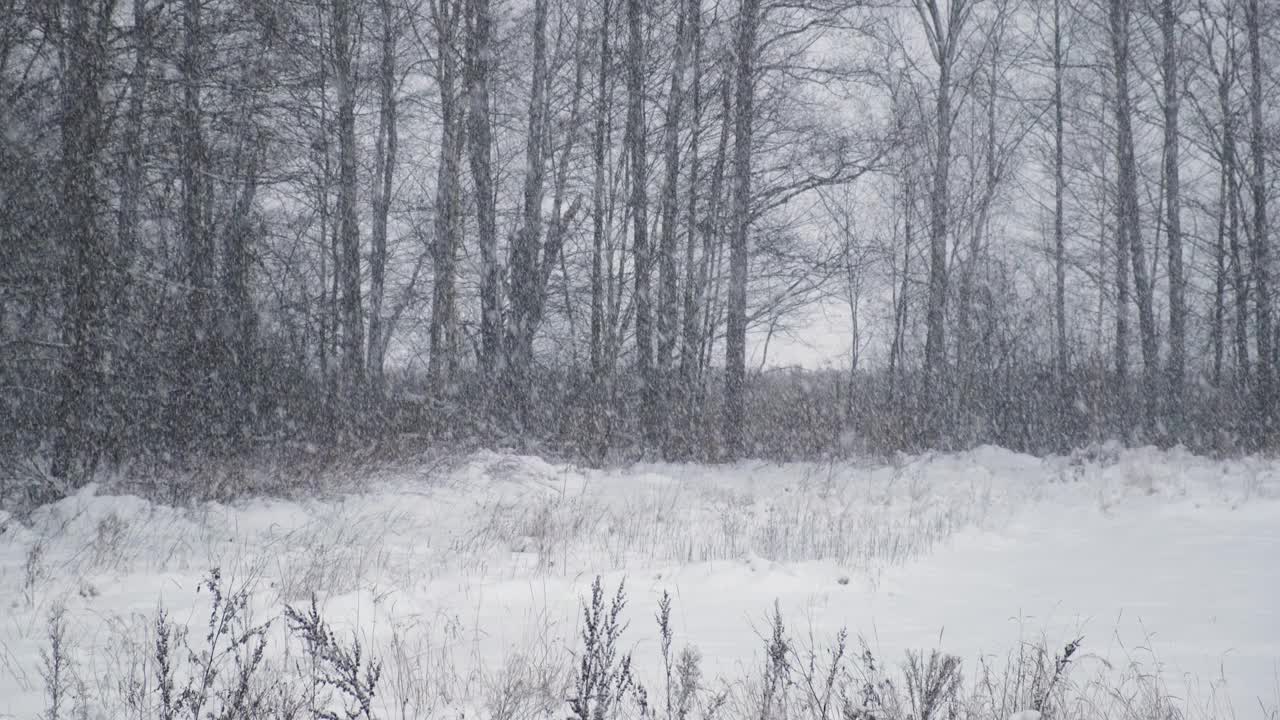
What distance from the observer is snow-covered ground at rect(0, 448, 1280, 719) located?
3928 mm

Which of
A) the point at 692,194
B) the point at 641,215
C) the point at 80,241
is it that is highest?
the point at 692,194

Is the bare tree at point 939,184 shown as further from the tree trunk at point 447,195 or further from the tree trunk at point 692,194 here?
the tree trunk at point 447,195

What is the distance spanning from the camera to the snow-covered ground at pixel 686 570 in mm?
3928

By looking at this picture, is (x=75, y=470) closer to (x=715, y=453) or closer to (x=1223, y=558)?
(x=715, y=453)

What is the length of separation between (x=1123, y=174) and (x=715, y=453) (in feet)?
35.3

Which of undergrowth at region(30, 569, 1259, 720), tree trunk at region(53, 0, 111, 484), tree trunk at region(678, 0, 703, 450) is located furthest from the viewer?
tree trunk at region(678, 0, 703, 450)

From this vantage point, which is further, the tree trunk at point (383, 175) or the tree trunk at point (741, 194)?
the tree trunk at point (383, 175)

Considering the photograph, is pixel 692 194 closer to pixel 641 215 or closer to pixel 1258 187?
pixel 641 215

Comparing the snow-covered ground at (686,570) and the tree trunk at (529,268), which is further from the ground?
the tree trunk at (529,268)

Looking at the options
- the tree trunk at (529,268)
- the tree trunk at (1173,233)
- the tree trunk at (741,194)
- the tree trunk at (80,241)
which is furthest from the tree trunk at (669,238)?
the tree trunk at (1173,233)

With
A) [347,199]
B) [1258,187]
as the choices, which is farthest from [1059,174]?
[347,199]

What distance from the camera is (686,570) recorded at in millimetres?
5816

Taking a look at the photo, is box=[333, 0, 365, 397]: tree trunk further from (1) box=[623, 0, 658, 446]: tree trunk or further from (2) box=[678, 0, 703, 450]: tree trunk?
(2) box=[678, 0, 703, 450]: tree trunk

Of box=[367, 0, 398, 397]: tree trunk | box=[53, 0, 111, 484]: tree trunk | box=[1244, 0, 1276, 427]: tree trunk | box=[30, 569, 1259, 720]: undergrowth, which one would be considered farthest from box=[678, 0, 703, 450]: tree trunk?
box=[1244, 0, 1276, 427]: tree trunk
